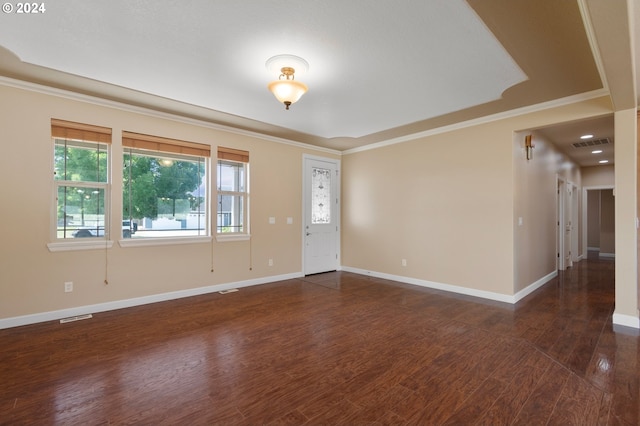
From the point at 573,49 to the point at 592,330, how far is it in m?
2.84

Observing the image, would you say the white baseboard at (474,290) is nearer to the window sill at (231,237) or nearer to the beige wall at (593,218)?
the window sill at (231,237)

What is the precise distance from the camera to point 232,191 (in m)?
5.11

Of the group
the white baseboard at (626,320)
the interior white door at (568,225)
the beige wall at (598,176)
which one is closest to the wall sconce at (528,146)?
the white baseboard at (626,320)

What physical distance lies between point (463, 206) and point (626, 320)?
2207 mm

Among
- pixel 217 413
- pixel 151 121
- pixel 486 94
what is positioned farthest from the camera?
pixel 151 121

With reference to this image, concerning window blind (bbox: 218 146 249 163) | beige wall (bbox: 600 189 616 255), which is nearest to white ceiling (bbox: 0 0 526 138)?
window blind (bbox: 218 146 249 163)

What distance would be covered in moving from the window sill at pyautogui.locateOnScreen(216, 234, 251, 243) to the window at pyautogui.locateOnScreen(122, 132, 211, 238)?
0.25 meters

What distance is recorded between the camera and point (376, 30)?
7.82ft

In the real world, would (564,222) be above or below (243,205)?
below

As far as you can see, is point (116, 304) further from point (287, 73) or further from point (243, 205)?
point (287, 73)

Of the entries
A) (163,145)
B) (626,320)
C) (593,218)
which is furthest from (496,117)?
(593,218)

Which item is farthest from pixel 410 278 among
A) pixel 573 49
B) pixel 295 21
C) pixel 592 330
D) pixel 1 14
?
pixel 1 14

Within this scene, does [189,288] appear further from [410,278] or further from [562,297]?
[562,297]

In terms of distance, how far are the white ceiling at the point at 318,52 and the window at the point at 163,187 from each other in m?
0.61
